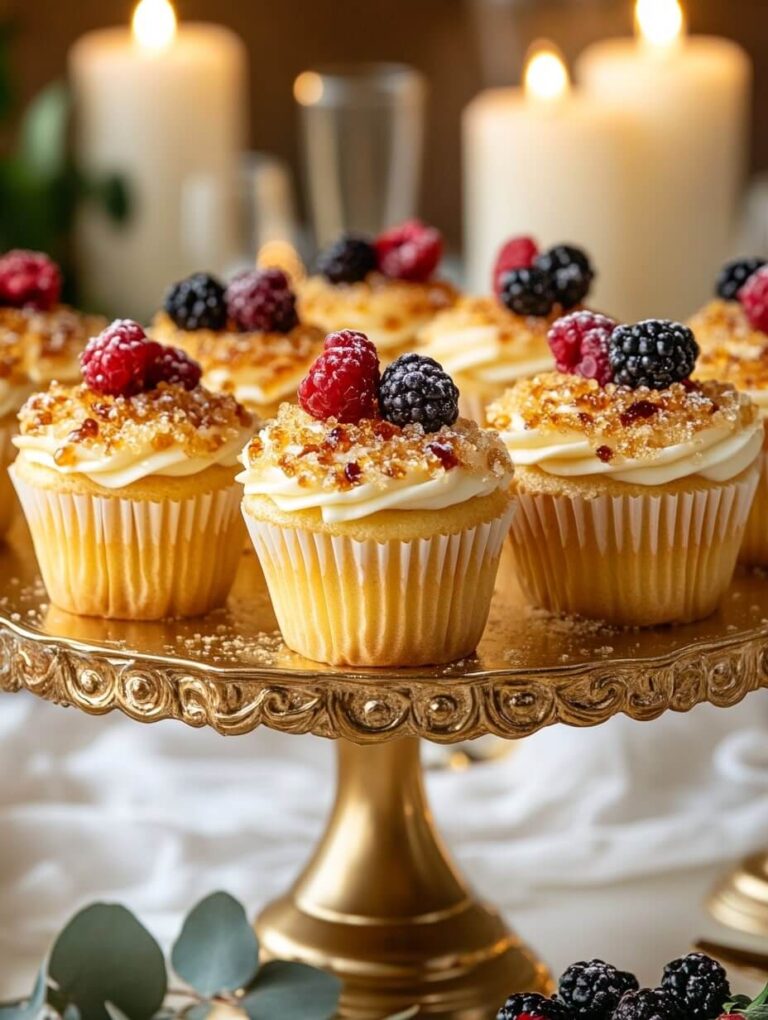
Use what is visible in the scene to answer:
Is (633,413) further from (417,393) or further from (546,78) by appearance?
(546,78)

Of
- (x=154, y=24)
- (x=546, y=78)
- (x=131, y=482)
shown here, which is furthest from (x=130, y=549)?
(x=154, y=24)

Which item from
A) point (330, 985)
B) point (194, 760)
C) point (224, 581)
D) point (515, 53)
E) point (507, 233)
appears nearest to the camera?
point (330, 985)

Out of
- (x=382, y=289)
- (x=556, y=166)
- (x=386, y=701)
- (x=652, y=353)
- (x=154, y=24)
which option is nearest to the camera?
(x=386, y=701)

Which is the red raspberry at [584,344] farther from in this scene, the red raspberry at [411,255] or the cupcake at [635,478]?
the red raspberry at [411,255]

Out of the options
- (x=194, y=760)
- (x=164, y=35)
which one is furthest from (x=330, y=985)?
(x=164, y=35)

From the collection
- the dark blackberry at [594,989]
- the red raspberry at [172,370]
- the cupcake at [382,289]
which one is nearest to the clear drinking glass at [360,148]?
the cupcake at [382,289]

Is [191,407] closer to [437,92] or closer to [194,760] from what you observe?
[194,760]
